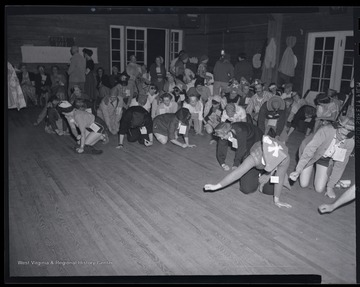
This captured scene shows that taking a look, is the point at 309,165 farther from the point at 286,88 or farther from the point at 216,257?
the point at 286,88

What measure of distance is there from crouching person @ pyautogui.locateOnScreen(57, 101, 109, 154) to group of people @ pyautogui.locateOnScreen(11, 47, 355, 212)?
0.5 inches

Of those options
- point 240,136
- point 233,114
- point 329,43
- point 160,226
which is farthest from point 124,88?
point 329,43

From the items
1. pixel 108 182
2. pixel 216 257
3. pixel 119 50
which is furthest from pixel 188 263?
pixel 119 50

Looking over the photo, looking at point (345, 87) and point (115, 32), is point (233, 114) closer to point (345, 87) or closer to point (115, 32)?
point (345, 87)

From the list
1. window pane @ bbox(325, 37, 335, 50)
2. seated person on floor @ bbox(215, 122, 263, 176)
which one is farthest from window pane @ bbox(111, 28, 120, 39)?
seated person on floor @ bbox(215, 122, 263, 176)

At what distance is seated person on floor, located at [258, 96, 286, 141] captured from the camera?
16.3ft

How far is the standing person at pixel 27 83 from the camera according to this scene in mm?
7711

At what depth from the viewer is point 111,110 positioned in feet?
18.8

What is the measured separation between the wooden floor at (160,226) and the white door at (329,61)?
3.18m

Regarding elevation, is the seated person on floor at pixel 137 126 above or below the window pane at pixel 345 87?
below

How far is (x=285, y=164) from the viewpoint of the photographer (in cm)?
291

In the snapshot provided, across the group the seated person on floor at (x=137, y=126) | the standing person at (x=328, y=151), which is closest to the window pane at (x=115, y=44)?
the seated person on floor at (x=137, y=126)

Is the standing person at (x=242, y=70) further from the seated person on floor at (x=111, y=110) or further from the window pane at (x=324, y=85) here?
the seated person on floor at (x=111, y=110)

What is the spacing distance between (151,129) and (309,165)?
2519 millimetres
